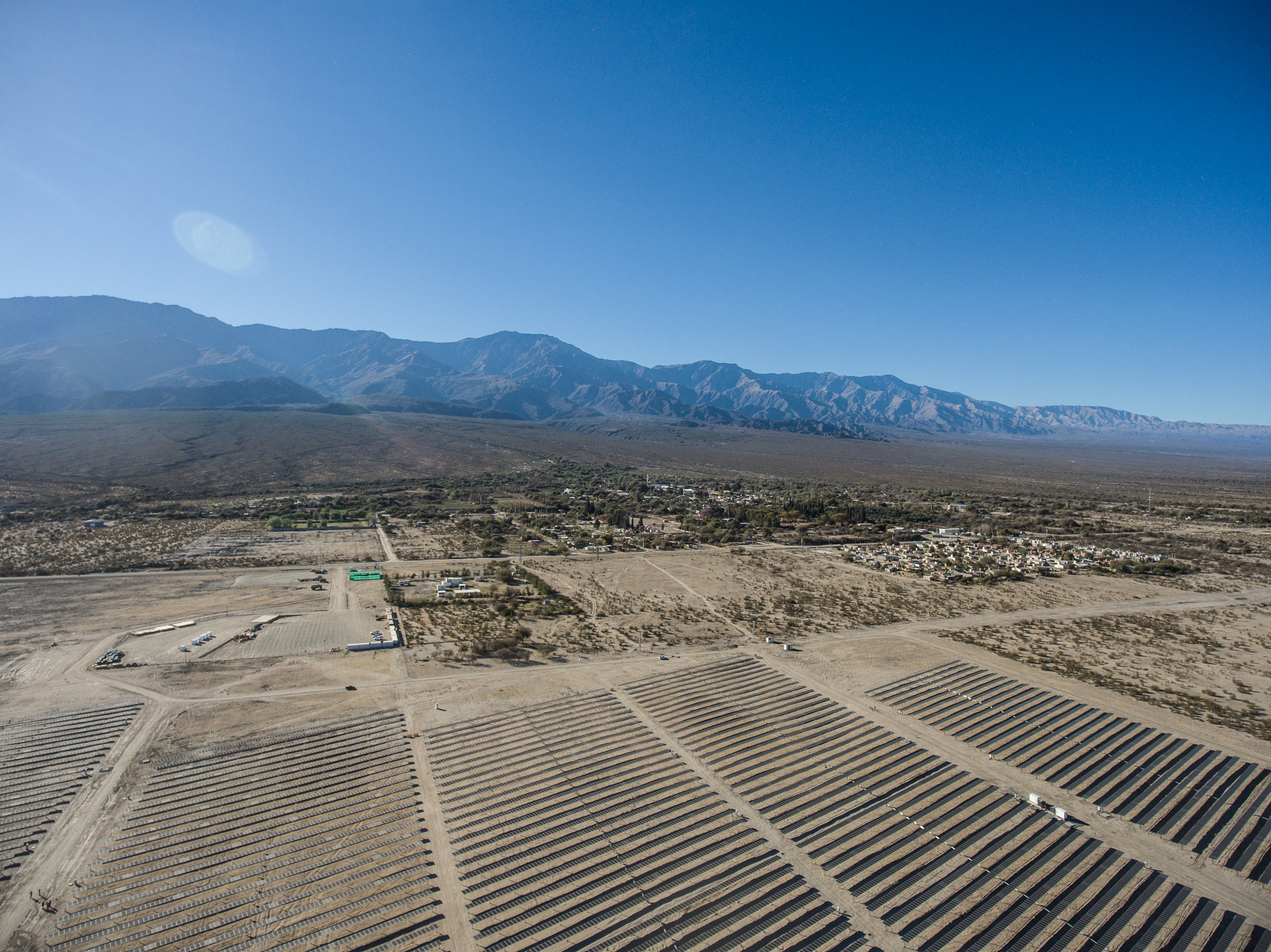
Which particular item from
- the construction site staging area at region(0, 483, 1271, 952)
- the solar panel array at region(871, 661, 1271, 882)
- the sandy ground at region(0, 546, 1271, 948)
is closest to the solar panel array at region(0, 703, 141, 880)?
the construction site staging area at region(0, 483, 1271, 952)

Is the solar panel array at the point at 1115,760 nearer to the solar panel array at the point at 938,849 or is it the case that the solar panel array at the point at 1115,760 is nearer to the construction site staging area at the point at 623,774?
the construction site staging area at the point at 623,774

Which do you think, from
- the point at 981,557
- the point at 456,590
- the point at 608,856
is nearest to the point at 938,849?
the point at 608,856

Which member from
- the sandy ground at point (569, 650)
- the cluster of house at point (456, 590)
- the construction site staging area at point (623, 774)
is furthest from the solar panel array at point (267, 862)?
the cluster of house at point (456, 590)

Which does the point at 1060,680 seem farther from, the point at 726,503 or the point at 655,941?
the point at 726,503

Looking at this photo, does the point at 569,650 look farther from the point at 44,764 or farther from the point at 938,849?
the point at 44,764

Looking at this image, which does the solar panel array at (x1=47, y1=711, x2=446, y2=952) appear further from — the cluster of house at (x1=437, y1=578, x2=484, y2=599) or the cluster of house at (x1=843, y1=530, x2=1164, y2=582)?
the cluster of house at (x1=843, y1=530, x2=1164, y2=582)

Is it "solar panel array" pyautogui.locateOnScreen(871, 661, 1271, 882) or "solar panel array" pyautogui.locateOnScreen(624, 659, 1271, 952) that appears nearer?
"solar panel array" pyautogui.locateOnScreen(624, 659, 1271, 952)

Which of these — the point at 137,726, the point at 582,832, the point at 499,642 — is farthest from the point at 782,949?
the point at 137,726
